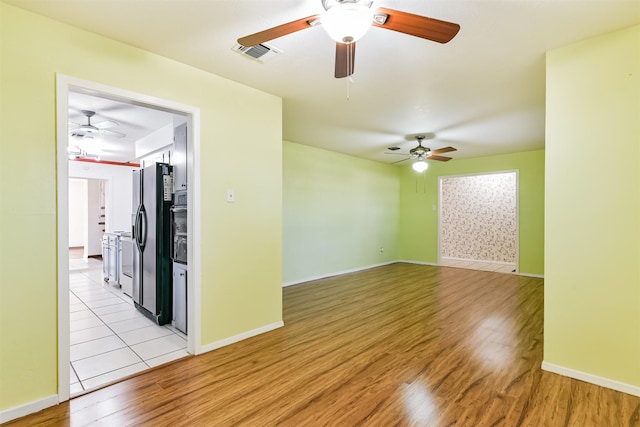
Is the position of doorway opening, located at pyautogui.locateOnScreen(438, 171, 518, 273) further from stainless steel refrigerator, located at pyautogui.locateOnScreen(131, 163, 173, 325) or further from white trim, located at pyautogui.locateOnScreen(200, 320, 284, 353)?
stainless steel refrigerator, located at pyautogui.locateOnScreen(131, 163, 173, 325)

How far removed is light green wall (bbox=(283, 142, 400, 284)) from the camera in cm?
551

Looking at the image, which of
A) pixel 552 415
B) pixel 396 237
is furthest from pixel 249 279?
pixel 396 237

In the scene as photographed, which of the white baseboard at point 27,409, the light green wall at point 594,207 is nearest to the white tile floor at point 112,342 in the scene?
the white baseboard at point 27,409

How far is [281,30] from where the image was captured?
1627 mm

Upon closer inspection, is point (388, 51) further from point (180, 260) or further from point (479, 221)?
point (479, 221)

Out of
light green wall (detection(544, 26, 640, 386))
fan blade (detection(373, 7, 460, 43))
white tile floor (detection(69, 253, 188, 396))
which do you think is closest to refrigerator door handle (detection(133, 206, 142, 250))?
white tile floor (detection(69, 253, 188, 396))

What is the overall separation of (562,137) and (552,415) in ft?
6.22

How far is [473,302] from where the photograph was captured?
4.29 metres

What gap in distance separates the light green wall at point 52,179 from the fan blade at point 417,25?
1.84 meters

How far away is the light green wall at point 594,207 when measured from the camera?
210 centimetres

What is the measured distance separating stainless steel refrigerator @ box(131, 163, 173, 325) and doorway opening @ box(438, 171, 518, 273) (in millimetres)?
5824

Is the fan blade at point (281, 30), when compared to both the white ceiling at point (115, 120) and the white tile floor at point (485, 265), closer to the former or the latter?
the white ceiling at point (115, 120)

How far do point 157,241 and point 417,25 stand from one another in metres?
3.18

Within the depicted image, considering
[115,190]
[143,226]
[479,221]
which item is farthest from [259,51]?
[479,221]
